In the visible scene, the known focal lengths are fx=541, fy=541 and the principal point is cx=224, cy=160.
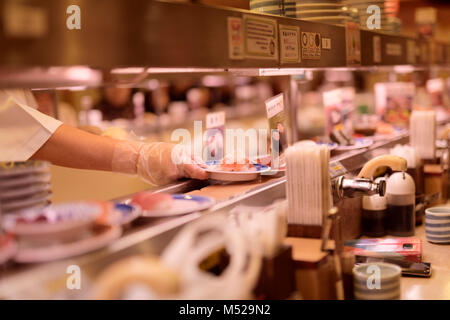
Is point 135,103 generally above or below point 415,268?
above

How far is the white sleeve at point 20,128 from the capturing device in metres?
Answer: 2.07

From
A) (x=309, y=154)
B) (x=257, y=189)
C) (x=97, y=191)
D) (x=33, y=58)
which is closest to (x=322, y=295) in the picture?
(x=309, y=154)

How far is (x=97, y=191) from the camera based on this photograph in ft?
10.9

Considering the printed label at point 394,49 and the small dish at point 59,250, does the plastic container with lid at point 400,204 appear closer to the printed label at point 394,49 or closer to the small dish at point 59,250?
the printed label at point 394,49

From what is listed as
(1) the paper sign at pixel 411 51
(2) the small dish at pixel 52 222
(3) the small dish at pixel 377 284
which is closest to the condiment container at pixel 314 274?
(3) the small dish at pixel 377 284

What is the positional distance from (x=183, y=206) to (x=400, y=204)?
1.01 metres

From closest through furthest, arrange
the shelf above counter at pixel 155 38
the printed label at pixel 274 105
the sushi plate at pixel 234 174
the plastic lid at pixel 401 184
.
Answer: the shelf above counter at pixel 155 38 → the printed label at pixel 274 105 → the sushi plate at pixel 234 174 → the plastic lid at pixel 401 184

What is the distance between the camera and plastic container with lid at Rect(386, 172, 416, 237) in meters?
2.02

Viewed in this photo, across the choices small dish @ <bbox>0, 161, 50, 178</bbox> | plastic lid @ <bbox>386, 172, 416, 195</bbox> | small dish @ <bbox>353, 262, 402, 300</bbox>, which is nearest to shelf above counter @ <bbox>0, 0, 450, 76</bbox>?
small dish @ <bbox>0, 161, 50, 178</bbox>

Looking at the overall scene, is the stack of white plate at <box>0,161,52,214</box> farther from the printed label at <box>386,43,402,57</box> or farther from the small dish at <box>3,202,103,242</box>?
the printed label at <box>386,43,402,57</box>

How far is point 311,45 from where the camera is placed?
1.90m

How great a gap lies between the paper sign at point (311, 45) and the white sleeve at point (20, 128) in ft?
3.65
